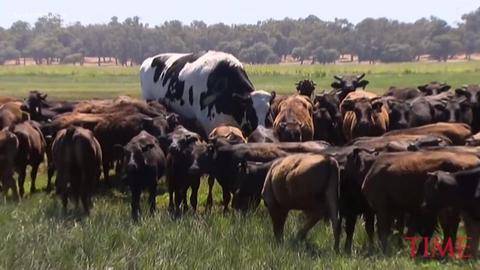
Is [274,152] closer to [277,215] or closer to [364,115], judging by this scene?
[277,215]

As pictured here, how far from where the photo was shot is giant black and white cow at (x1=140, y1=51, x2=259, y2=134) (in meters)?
20.4

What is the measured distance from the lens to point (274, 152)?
44.7ft

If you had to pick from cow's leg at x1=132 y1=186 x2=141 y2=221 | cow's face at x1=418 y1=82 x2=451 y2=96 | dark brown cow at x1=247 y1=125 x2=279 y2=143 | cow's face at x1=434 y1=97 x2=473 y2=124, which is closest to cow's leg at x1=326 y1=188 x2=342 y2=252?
cow's leg at x1=132 y1=186 x2=141 y2=221

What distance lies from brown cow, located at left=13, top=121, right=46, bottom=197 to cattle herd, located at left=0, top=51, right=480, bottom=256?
27mm

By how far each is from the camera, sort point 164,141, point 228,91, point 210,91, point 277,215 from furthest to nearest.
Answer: point 210,91 < point 228,91 < point 164,141 < point 277,215

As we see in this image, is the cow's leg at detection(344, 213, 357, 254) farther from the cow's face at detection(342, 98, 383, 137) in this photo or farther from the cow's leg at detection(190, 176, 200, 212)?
the cow's face at detection(342, 98, 383, 137)

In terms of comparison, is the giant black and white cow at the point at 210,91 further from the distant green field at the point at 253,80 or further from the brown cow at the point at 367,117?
the distant green field at the point at 253,80

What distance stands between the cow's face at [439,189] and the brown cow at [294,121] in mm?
6663

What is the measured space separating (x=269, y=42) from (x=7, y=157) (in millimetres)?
160613

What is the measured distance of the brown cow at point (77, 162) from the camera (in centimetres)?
1409

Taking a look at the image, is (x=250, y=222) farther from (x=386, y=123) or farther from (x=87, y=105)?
(x=87, y=105)

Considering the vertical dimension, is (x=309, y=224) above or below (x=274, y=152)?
below

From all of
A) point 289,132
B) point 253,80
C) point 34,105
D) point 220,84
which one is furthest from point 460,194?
point 253,80

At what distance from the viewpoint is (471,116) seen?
18.5 metres
